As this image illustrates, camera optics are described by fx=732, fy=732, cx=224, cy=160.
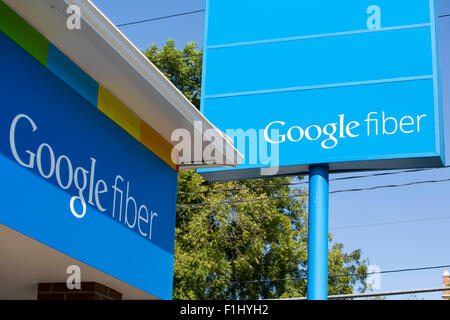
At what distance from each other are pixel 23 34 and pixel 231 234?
1463cm

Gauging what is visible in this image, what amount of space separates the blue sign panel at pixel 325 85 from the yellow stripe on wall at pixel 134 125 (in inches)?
82.6

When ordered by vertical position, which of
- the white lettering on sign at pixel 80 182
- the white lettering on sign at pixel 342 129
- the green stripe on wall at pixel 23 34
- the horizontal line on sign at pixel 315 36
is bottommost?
the white lettering on sign at pixel 80 182

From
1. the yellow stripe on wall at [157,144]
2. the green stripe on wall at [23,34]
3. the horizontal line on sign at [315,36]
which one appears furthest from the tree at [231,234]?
the green stripe on wall at [23,34]

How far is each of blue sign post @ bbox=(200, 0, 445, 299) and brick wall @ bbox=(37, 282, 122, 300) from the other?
127 inches

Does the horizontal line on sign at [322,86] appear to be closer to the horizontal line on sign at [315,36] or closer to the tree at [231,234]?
the horizontal line on sign at [315,36]

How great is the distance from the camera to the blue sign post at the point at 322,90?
908 cm

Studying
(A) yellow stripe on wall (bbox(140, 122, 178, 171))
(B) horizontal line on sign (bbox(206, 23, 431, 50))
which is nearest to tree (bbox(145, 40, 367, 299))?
(B) horizontal line on sign (bbox(206, 23, 431, 50))

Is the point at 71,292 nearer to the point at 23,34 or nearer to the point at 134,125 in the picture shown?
the point at 134,125

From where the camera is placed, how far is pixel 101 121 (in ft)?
21.1

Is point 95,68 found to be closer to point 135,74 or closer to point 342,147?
point 135,74

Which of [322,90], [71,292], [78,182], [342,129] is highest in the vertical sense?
[322,90]

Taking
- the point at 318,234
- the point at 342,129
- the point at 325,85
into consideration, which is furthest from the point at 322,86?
the point at 318,234

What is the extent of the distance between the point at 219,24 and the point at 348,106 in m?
2.37

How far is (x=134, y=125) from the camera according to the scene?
7.05 m
